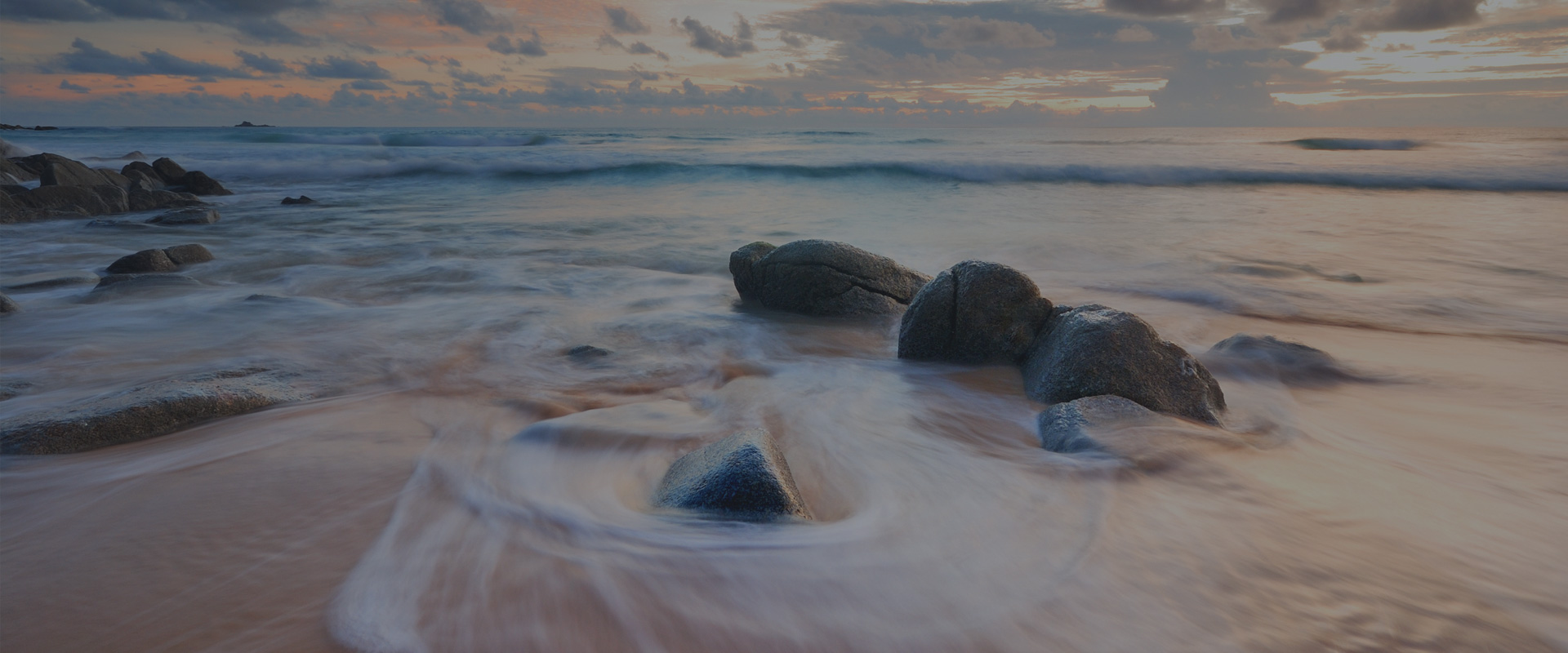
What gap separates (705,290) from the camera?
598 cm

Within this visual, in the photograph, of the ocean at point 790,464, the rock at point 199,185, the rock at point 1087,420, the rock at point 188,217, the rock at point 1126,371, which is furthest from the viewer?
the rock at point 199,185

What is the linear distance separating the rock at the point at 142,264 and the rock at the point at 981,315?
6381 mm

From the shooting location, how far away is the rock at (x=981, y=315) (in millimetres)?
3775

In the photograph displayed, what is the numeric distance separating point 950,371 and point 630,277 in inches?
141

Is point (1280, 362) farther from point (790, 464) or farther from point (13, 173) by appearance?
point (13, 173)

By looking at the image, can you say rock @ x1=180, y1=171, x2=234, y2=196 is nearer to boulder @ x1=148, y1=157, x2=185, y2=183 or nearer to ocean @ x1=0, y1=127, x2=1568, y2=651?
boulder @ x1=148, y1=157, x2=185, y2=183

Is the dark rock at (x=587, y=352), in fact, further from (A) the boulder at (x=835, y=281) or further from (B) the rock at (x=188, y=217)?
(B) the rock at (x=188, y=217)

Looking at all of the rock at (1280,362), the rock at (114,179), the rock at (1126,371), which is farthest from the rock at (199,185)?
the rock at (1280,362)

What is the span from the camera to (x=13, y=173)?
12.6 m

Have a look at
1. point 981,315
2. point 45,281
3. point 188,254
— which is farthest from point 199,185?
point 981,315

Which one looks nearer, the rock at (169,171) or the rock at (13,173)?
the rock at (13,173)

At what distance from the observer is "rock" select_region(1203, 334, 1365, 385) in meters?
3.70

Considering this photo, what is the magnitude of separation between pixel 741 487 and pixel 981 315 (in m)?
2.09

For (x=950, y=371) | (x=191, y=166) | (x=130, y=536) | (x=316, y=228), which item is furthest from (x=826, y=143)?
(x=130, y=536)
